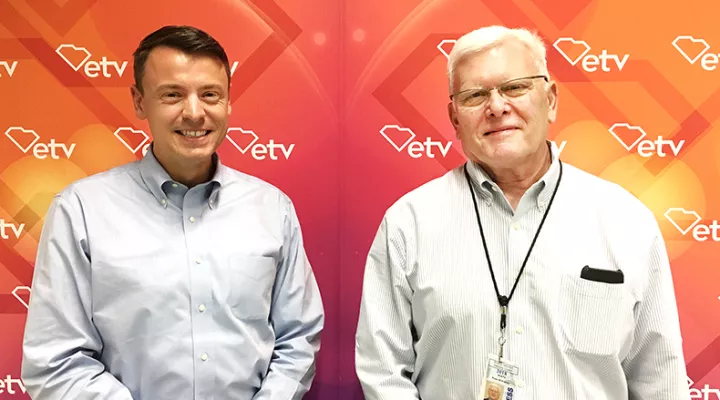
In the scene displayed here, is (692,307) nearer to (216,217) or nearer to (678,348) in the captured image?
(678,348)

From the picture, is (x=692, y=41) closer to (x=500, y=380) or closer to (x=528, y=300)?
(x=528, y=300)

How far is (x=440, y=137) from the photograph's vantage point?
2344 mm

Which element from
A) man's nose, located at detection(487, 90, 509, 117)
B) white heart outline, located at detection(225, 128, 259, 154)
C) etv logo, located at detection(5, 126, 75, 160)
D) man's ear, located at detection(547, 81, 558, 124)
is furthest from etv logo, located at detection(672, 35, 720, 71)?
etv logo, located at detection(5, 126, 75, 160)

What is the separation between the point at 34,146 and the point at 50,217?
771 mm

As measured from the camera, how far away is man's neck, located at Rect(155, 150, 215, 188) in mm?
1865

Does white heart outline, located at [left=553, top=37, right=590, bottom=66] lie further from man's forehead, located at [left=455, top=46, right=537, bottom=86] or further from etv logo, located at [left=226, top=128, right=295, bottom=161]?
etv logo, located at [left=226, top=128, right=295, bottom=161]

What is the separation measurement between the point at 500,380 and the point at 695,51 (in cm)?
158

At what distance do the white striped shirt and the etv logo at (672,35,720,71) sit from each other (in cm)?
86

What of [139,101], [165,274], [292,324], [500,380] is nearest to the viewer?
[500,380]

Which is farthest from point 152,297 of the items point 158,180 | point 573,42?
point 573,42

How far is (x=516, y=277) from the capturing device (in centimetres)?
169

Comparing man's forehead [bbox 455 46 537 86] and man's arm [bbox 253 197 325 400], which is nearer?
man's forehead [bbox 455 46 537 86]

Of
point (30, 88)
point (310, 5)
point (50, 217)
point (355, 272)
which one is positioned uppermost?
point (310, 5)

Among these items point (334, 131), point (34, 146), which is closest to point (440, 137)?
point (334, 131)
